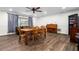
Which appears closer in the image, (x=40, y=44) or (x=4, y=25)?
(x=4, y=25)

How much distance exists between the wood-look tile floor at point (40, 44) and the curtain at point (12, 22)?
14cm

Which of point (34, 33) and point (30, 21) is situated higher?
point (30, 21)

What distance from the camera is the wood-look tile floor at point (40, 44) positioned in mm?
1962

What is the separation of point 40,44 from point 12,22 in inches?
28.8

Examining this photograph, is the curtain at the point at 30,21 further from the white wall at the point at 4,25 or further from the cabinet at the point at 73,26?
the cabinet at the point at 73,26

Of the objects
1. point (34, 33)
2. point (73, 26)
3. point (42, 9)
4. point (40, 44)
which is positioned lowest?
point (40, 44)

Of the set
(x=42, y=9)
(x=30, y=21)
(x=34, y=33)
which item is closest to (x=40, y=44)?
(x=34, y=33)

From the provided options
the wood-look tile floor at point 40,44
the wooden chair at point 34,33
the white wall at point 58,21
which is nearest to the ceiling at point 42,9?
the white wall at point 58,21

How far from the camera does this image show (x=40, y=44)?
2.09 m

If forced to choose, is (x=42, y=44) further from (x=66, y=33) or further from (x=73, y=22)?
(x=73, y=22)

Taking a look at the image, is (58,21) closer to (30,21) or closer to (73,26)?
(73,26)
